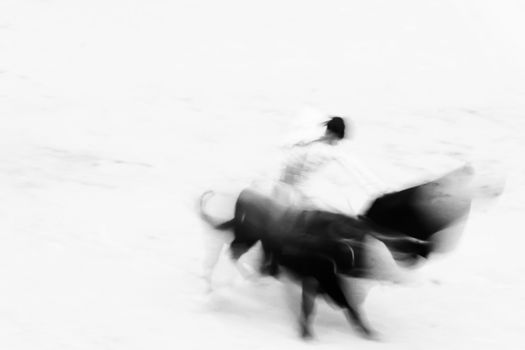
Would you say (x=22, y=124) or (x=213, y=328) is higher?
(x=213, y=328)

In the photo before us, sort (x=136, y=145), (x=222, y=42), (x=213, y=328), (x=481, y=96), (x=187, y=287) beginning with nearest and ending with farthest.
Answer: (x=213, y=328), (x=187, y=287), (x=136, y=145), (x=481, y=96), (x=222, y=42)

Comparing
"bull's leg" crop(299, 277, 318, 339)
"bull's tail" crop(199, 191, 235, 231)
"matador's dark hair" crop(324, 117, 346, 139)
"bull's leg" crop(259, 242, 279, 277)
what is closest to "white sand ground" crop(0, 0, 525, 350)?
"bull's leg" crop(299, 277, 318, 339)

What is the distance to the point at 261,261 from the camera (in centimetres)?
748

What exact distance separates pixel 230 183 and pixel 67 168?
1386mm

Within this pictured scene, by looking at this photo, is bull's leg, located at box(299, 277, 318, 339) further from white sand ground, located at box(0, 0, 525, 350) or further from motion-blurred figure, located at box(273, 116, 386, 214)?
motion-blurred figure, located at box(273, 116, 386, 214)

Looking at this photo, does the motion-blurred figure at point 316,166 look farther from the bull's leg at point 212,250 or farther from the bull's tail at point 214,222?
the bull's leg at point 212,250

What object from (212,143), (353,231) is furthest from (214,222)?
(212,143)

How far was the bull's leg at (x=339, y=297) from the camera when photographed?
7.05m

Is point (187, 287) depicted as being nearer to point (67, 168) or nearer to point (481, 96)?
point (67, 168)

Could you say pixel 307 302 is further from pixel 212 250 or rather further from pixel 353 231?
pixel 212 250

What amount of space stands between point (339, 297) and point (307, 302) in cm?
20

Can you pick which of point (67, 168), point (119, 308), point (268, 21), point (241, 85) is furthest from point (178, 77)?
point (119, 308)

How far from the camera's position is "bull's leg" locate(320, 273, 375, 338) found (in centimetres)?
705

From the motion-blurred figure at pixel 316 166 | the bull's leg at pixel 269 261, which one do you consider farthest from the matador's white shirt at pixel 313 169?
the bull's leg at pixel 269 261
